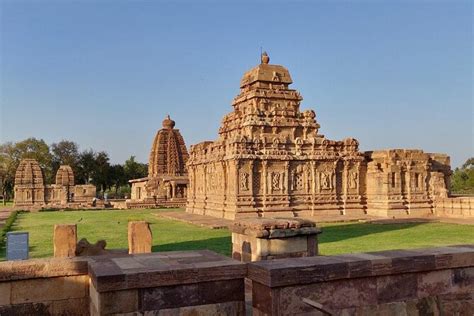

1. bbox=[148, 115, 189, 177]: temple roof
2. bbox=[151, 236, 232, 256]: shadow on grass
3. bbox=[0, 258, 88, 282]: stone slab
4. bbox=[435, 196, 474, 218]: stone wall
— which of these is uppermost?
bbox=[148, 115, 189, 177]: temple roof

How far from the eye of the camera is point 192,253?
5.64 metres

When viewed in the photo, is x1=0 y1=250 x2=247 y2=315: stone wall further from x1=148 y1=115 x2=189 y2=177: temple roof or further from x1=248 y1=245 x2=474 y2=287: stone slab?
x1=148 y1=115 x2=189 y2=177: temple roof

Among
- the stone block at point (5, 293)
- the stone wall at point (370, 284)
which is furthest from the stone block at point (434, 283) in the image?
the stone block at point (5, 293)

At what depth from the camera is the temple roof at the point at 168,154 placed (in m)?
46.5

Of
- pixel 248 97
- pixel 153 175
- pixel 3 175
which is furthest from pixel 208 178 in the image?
pixel 3 175

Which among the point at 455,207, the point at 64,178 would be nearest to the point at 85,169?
the point at 64,178

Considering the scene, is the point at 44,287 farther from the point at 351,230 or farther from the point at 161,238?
the point at 351,230

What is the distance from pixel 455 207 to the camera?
24672 millimetres

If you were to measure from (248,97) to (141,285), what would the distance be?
24.0m

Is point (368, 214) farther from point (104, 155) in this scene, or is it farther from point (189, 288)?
point (104, 155)

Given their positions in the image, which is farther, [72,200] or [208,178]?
[72,200]

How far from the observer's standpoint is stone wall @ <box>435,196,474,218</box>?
23406mm

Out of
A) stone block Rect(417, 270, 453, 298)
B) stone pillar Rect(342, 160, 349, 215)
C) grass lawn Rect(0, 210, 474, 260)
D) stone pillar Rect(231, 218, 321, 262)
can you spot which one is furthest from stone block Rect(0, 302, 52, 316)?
stone pillar Rect(342, 160, 349, 215)

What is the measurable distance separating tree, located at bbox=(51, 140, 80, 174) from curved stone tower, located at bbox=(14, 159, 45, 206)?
3025 centimetres
